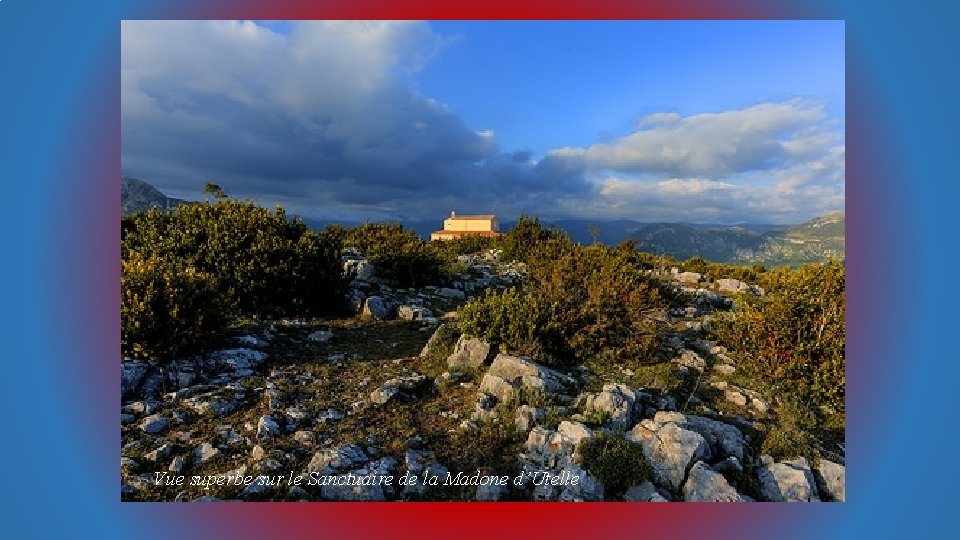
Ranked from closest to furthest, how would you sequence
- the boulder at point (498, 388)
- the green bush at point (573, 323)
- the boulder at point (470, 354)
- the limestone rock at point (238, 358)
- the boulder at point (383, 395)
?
the boulder at point (498, 388)
the boulder at point (383, 395)
the limestone rock at point (238, 358)
the boulder at point (470, 354)
the green bush at point (573, 323)

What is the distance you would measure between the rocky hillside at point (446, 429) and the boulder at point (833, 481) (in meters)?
0.01

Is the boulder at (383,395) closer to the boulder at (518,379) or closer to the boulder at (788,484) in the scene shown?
the boulder at (518,379)

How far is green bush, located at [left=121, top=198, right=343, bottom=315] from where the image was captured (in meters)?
9.59

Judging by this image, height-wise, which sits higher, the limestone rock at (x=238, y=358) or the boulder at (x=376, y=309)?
the boulder at (x=376, y=309)

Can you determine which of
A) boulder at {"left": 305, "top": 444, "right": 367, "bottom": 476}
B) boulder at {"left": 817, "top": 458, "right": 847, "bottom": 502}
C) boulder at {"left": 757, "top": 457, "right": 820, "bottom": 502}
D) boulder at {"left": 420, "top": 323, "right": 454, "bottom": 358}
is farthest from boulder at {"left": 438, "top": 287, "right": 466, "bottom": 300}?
boulder at {"left": 817, "top": 458, "right": 847, "bottom": 502}

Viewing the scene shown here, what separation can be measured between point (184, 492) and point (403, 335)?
4894 mm

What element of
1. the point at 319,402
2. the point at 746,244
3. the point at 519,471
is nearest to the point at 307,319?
the point at 319,402

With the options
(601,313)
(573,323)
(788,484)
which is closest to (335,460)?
(573,323)

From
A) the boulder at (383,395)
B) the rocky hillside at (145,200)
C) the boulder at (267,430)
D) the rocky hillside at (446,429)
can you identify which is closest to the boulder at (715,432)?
the rocky hillside at (446,429)

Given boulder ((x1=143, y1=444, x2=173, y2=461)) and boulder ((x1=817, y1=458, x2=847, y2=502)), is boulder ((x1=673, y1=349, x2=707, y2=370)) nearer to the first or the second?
boulder ((x1=817, y1=458, x2=847, y2=502))

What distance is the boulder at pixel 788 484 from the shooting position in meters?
4.61

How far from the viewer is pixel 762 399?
637cm

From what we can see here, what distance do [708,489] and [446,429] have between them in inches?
112

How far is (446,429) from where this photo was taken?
5.50 meters
